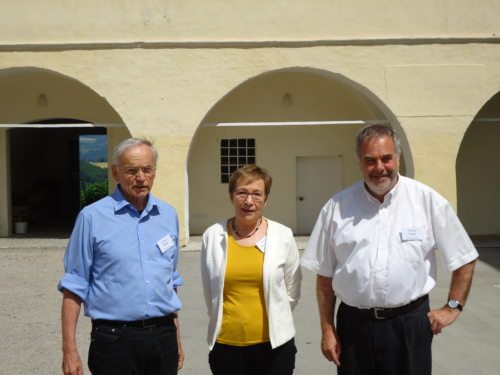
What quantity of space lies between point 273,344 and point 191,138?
806cm

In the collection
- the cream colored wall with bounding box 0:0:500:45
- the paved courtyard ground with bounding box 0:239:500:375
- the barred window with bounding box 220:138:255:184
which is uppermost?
the cream colored wall with bounding box 0:0:500:45

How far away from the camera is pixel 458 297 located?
3062mm

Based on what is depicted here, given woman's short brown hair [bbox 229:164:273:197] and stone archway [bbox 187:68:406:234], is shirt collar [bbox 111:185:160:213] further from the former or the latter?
stone archway [bbox 187:68:406:234]

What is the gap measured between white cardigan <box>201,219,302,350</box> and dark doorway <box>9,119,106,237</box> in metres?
11.0

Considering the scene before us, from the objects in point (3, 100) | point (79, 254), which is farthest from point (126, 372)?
point (3, 100)

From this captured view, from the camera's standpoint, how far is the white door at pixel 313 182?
13.6 metres

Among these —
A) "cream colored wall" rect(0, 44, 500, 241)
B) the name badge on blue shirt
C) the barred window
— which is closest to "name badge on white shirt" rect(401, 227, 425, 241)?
the name badge on blue shirt

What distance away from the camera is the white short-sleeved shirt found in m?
2.93

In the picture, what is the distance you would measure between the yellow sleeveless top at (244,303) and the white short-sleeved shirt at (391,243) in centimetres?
40

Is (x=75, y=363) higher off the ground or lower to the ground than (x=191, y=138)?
lower

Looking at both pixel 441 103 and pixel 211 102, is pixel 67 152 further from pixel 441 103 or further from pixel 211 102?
pixel 441 103

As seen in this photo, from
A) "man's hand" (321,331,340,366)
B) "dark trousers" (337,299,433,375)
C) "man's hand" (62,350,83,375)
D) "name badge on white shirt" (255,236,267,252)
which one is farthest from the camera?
"name badge on white shirt" (255,236,267,252)

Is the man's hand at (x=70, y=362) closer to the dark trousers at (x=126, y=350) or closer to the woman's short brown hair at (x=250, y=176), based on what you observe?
the dark trousers at (x=126, y=350)

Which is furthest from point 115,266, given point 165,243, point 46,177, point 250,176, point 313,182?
point 46,177
